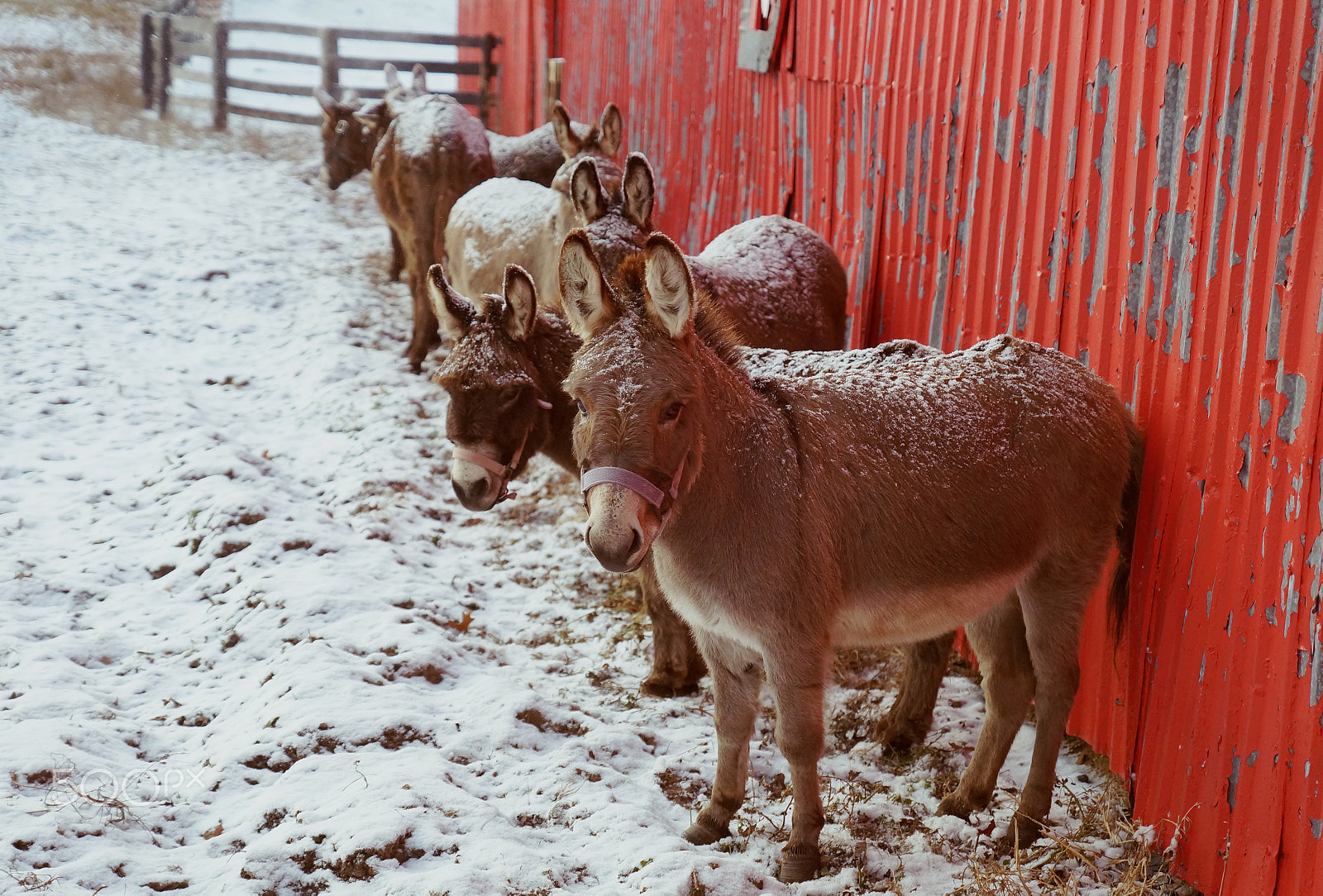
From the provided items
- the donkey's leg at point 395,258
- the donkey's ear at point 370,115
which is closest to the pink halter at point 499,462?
the donkey's leg at point 395,258

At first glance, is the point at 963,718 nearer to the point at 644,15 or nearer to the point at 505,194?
the point at 505,194

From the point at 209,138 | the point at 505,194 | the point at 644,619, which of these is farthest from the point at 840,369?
the point at 209,138

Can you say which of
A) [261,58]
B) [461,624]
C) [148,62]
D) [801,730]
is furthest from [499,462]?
[148,62]

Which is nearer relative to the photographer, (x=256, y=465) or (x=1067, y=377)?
(x=1067, y=377)

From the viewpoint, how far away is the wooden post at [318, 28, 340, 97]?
16.2 m

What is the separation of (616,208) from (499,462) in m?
2.19

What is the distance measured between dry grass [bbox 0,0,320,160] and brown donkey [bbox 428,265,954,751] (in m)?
13.5

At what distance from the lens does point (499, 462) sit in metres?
4.39

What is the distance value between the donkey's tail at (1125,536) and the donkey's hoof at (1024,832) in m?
0.77

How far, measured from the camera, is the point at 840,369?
3.65m

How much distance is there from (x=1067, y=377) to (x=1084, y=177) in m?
0.91

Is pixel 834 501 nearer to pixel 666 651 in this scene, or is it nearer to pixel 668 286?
pixel 668 286

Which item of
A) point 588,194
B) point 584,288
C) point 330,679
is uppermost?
point 588,194

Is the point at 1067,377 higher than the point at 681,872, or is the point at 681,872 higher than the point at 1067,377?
the point at 1067,377
